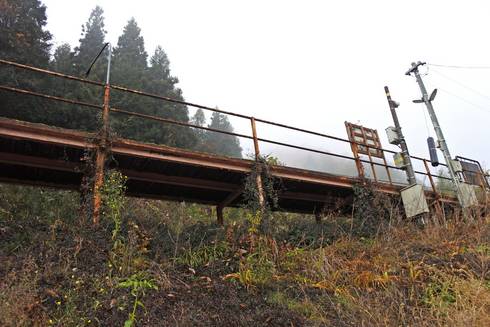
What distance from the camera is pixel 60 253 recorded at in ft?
18.4

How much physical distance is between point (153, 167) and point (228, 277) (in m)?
3.24

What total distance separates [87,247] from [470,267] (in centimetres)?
564

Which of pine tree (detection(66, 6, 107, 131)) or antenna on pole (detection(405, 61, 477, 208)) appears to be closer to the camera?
antenna on pole (detection(405, 61, 477, 208))

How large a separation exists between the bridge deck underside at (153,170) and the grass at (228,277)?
1.19 meters

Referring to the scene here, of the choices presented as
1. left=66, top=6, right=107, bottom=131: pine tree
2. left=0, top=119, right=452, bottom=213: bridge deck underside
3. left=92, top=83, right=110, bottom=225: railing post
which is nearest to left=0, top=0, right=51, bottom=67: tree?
left=66, top=6, right=107, bottom=131: pine tree

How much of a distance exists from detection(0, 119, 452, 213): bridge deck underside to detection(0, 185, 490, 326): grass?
1.19 meters

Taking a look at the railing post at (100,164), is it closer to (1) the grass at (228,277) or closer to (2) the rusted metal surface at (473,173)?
(1) the grass at (228,277)

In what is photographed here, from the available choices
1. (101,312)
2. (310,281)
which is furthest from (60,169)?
(310,281)

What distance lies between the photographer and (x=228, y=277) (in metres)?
6.09

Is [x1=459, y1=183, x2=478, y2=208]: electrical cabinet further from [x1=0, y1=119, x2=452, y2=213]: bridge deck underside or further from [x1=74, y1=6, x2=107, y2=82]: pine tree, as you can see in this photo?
[x1=74, y1=6, x2=107, y2=82]: pine tree

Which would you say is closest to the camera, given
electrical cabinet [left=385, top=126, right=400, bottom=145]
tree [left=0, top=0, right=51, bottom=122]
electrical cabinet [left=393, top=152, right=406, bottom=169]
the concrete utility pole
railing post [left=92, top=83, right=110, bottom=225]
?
railing post [left=92, top=83, right=110, bottom=225]

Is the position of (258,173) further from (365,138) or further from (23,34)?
(23,34)

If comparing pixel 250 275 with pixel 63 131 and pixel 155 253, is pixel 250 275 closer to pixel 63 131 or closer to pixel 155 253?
pixel 155 253

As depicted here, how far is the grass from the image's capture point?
15.3 feet
